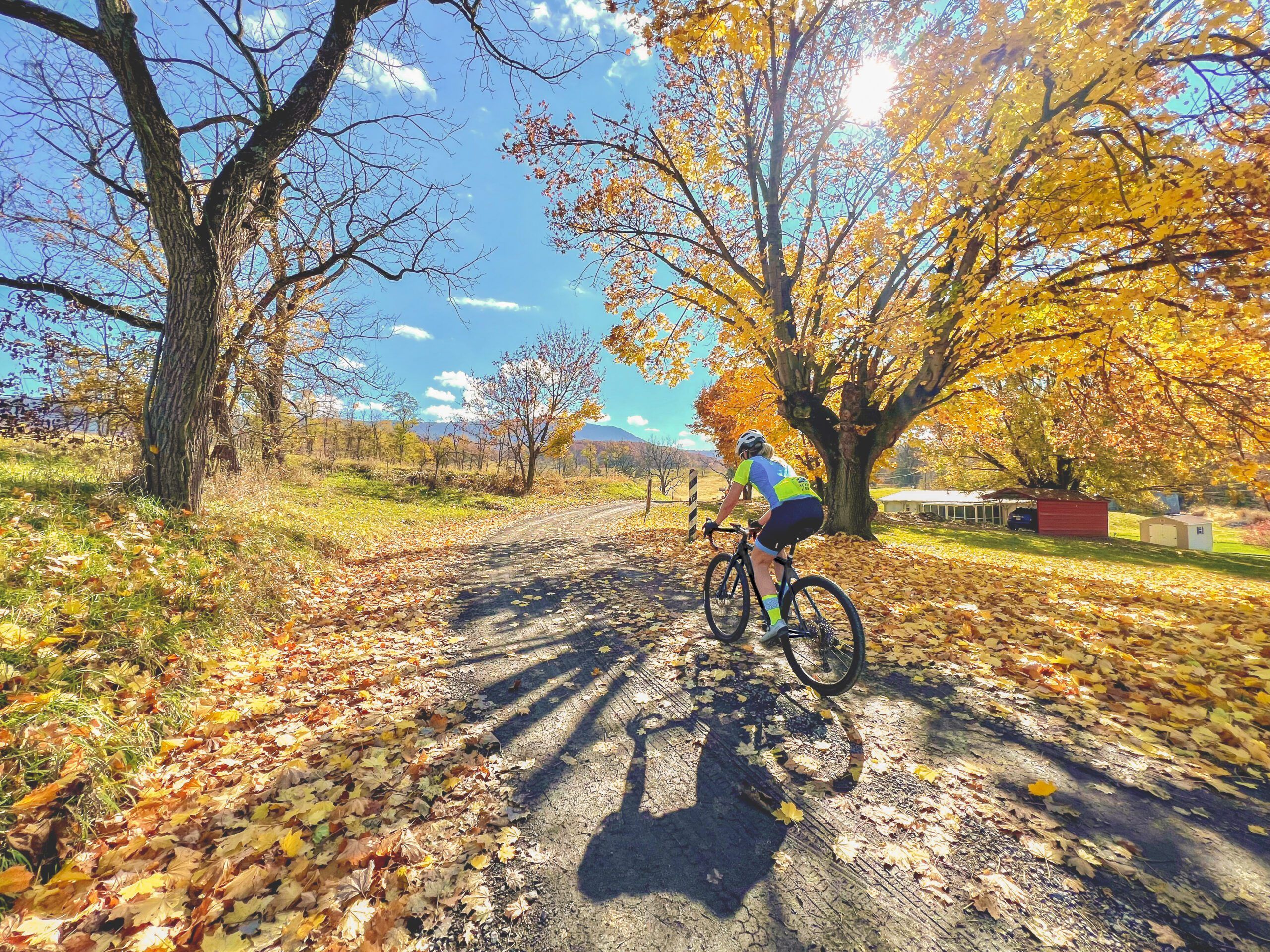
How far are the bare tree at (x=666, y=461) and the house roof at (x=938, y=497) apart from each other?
79.9 ft

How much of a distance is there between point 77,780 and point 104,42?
24.3ft

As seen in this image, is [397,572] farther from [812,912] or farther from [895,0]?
[895,0]

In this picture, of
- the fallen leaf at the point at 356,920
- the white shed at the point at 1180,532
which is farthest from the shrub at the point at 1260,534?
the fallen leaf at the point at 356,920

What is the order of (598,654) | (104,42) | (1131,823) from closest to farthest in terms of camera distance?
1. (1131,823)
2. (598,654)
3. (104,42)

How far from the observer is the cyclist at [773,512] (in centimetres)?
394

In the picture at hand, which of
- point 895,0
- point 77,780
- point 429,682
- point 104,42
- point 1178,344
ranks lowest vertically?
point 429,682

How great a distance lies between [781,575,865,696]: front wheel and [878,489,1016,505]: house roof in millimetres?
42773

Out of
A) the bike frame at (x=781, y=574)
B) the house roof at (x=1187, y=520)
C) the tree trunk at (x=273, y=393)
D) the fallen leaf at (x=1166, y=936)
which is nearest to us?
the fallen leaf at (x=1166, y=936)

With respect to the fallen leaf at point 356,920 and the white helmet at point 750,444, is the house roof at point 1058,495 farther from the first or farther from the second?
the fallen leaf at point 356,920

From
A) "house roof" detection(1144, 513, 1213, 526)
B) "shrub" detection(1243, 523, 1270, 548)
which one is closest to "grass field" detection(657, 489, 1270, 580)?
"house roof" detection(1144, 513, 1213, 526)

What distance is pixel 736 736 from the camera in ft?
10.2

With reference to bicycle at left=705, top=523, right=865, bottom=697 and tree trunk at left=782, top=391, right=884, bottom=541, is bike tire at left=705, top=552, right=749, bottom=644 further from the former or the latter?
tree trunk at left=782, top=391, right=884, bottom=541

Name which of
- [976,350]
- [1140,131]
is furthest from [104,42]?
[976,350]

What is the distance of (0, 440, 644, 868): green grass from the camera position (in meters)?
2.41
